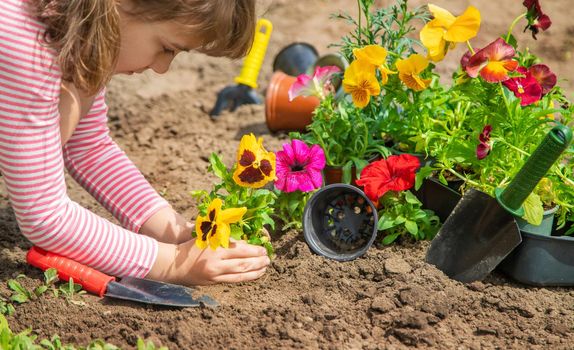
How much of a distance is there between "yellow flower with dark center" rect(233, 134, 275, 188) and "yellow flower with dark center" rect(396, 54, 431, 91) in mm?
458

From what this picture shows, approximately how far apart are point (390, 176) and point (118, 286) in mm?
841

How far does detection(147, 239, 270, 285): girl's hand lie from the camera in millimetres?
2096

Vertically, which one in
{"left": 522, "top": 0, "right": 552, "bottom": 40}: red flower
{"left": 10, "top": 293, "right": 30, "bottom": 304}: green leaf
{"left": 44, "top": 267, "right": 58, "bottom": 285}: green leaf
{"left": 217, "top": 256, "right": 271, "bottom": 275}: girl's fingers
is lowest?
{"left": 10, "top": 293, "right": 30, "bottom": 304}: green leaf

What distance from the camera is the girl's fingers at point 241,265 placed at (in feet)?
6.89

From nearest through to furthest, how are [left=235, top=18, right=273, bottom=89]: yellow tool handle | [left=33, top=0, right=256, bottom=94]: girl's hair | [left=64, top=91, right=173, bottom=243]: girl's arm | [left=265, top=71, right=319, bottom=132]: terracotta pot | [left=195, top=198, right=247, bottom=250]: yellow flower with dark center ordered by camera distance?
[left=33, top=0, right=256, bottom=94]: girl's hair, [left=195, top=198, right=247, bottom=250]: yellow flower with dark center, [left=64, top=91, right=173, bottom=243]: girl's arm, [left=265, top=71, right=319, bottom=132]: terracotta pot, [left=235, top=18, right=273, bottom=89]: yellow tool handle

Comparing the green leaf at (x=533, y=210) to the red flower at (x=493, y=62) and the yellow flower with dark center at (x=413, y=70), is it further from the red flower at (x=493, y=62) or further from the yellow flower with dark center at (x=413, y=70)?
the yellow flower with dark center at (x=413, y=70)

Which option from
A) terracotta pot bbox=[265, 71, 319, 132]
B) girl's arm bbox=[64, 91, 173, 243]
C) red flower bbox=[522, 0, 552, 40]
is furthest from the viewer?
terracotta pot bbox=[265, 71, 319, 132]

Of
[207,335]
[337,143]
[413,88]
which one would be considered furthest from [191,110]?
[207,335]

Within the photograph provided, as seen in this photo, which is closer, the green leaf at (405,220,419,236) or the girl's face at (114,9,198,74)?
the girl's face at (114,9,198,74)

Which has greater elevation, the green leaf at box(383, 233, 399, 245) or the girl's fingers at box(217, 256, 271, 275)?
the green leaf at box(383, 233, 399, 245)

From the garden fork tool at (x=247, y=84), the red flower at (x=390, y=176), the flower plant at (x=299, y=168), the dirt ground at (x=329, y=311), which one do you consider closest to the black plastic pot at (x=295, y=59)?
the garden fork tool at (x=247, y=84)

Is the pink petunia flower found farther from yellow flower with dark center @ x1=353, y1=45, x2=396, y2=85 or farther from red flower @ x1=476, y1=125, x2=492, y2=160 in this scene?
red flower @ x1=476, y1=125, x2=492, y2=160

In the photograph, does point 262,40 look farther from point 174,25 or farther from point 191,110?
point 174,25

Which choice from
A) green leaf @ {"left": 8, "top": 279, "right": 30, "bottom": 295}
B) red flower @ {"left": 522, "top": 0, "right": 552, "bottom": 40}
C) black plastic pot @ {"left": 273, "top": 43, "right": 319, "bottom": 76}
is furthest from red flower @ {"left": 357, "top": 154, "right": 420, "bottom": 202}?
black plastic pot @ {"left": 273, "top": 43, "right": 319, "bottom": 76}
